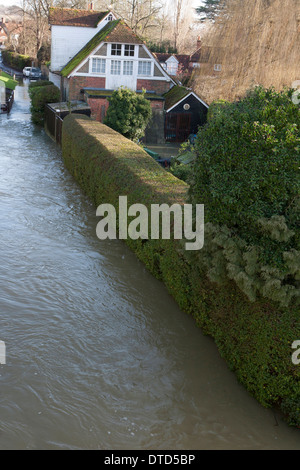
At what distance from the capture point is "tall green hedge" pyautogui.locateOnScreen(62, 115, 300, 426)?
6102 millimetres

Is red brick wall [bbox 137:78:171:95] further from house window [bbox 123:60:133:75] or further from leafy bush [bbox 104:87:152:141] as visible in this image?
leafy bush [bbox 104:87:152:141]

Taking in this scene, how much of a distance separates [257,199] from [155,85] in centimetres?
2683

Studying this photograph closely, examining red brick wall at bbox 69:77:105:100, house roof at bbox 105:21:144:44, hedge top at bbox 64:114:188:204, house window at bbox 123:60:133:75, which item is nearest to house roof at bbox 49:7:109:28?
house roof at bbox 105:21:144:44

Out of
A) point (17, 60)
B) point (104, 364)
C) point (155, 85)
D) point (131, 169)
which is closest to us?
point (104, 364)

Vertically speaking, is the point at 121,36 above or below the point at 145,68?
above

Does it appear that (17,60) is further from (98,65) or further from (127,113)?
(127,113)

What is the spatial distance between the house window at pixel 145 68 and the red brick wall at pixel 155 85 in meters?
0.48

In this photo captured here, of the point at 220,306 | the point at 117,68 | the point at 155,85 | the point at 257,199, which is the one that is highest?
the point at 117,68

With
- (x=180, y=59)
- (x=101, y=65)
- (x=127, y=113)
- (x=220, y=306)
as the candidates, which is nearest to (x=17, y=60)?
(x=180, y=59)

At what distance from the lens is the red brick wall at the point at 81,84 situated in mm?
30484

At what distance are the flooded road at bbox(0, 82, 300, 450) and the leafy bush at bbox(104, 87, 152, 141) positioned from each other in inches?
504

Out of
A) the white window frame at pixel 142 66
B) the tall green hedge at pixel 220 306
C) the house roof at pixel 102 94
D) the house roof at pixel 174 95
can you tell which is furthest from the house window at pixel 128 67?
the tall green hedge at pixel 220 306

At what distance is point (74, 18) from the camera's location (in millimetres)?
36000

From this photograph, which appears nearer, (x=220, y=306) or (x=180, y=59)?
(x=220, y=306)
